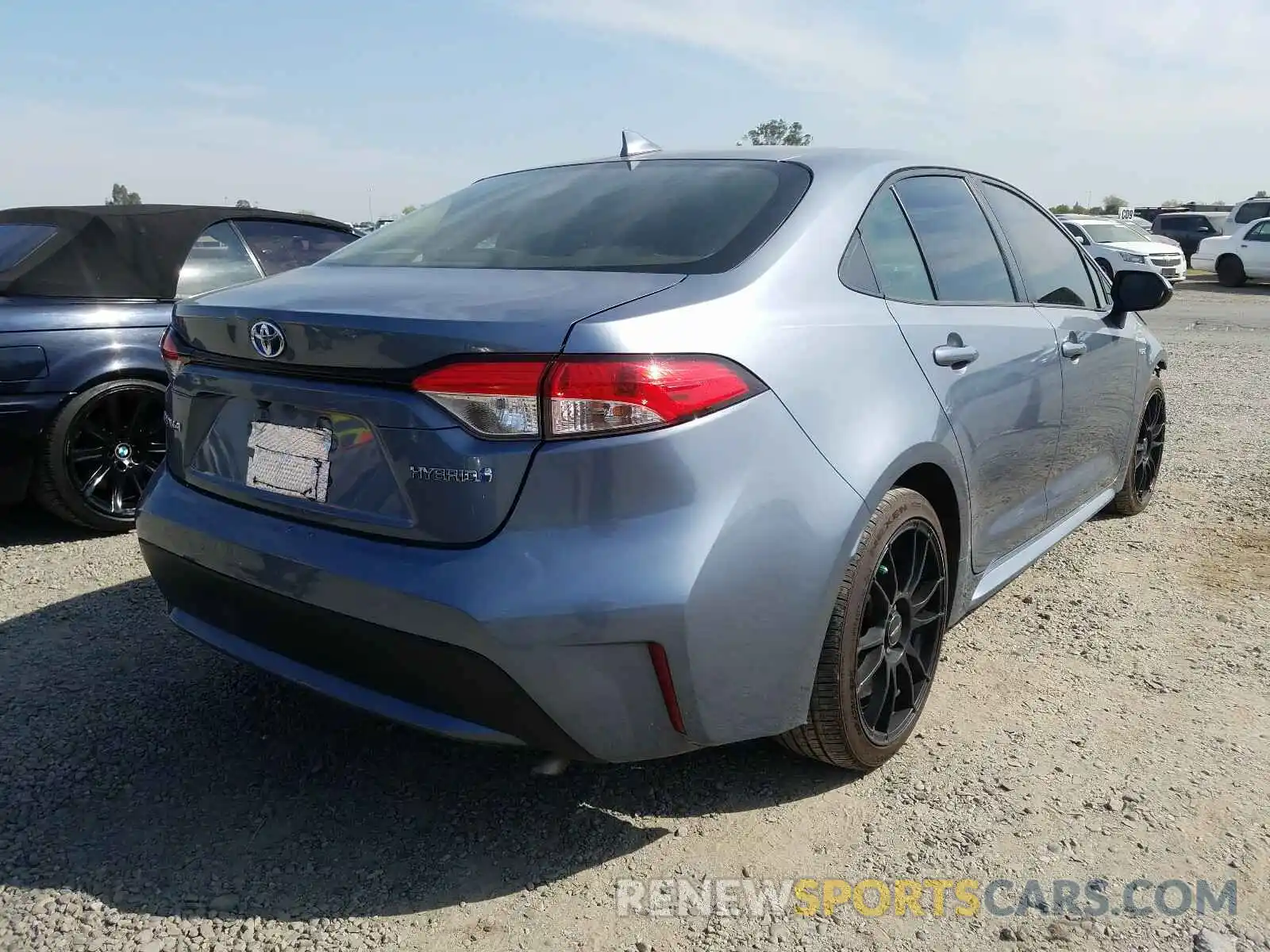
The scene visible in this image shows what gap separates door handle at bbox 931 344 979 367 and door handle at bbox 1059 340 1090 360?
0.78m

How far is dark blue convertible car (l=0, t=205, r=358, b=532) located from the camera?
425 centimetres

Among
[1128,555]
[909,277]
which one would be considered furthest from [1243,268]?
[909,277]

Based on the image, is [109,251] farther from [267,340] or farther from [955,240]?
[955,240]

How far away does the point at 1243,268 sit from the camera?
22188 mm

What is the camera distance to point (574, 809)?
8.24ft

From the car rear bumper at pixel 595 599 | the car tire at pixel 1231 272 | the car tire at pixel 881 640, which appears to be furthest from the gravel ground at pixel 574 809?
the car tire at pixel 1231 272

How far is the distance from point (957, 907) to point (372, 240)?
2298 millimetres

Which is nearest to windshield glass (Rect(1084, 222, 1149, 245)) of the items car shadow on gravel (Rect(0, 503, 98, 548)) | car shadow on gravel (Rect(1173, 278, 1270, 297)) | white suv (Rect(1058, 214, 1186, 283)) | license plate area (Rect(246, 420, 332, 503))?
white suv (Rect(1058, 214, 1186, 283))

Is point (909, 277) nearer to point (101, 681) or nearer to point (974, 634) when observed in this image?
point (974, 634)

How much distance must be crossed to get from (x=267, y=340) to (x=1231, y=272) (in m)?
25.0

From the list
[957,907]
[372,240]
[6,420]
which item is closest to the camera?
[957,907]

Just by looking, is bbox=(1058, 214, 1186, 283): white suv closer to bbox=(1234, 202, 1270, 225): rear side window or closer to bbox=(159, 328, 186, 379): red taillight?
bbox=(1234, 202, 1270, 225): rear side window

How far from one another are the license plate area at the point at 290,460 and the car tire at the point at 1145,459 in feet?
12.0

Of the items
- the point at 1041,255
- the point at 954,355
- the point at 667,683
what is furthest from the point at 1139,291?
the point at 667,683
